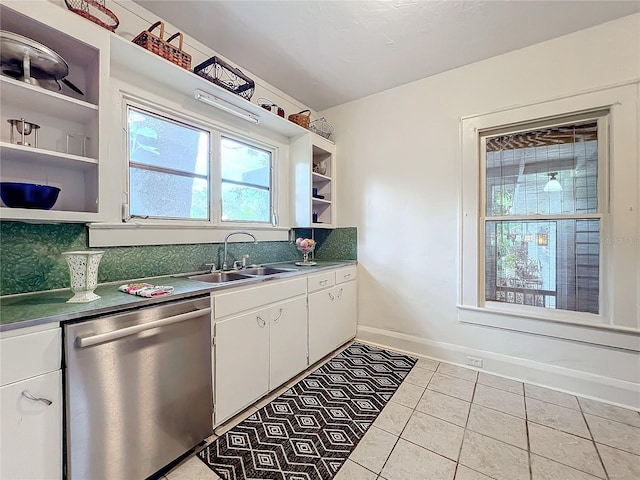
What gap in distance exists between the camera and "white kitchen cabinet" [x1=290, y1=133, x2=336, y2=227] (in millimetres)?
2885

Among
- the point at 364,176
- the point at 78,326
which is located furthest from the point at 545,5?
the point at 78,326

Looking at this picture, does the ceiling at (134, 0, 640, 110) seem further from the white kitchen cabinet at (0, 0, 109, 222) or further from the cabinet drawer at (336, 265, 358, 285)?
the cabinet drawer at (336, 265, 358, 285)

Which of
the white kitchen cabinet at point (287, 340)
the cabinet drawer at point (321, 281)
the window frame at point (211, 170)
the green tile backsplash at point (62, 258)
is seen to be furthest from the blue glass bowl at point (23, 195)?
the cabinet drawer at point (321, 281)

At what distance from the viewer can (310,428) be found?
66.2 inches

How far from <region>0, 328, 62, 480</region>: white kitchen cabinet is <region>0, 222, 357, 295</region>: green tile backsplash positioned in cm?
61

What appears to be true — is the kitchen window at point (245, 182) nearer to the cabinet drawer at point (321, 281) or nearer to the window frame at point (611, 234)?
the cabinet drawer at point (321, 281)

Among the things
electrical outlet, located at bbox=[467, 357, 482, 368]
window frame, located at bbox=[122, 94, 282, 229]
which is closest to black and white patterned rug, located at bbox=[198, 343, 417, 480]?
electrical outlet, located at bbox=[467, 357, 482, 368]

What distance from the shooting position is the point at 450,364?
2525 mm

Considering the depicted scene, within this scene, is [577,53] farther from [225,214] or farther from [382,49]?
[225,214]

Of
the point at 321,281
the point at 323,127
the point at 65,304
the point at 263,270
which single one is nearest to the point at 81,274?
the point at 65,304

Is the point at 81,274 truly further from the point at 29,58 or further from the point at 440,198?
the point at 440,198

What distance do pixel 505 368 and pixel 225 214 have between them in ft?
9.12

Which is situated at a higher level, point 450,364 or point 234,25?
point 234,25

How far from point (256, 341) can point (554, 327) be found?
230 cm
